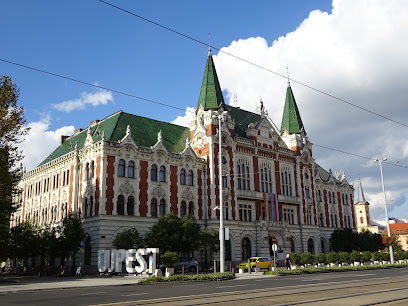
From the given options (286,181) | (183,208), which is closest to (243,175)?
(286,181)

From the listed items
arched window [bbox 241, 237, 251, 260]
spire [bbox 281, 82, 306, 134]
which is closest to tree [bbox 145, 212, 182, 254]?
arched window [bbox 241, 237, 251, 260]

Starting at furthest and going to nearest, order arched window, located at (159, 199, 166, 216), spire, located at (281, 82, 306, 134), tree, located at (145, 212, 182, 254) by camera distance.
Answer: spire, located at (281, 82, 306, 134) < arched window, located at (159, 199, 166, 216) < tree, located at (145, 212, 182, 254)

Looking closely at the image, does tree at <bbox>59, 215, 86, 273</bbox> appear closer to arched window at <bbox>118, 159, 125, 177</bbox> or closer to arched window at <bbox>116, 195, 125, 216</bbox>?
arched window at <bbox>116, 195, 125, 216</bbox>

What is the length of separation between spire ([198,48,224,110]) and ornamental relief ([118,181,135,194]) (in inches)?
666

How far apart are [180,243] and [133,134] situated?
16120mm

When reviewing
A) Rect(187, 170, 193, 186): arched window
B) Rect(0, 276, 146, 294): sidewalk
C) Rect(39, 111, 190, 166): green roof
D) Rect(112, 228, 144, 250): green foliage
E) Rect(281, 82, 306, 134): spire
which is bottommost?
Rect(0, 276, 146, 294): sidewalk

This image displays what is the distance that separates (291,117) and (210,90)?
17477 millimetres

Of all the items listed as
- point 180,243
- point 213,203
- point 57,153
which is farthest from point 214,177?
point 57,153

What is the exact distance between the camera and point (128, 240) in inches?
1692

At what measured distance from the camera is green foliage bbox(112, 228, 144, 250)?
1686 inches

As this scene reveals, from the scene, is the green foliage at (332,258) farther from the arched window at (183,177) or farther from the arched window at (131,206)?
the arched window at (131,206)

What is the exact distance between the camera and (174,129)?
59.6 meters

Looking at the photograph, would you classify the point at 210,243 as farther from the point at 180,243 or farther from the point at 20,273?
the point at 20,273

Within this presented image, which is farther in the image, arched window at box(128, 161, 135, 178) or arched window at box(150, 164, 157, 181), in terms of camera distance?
arched window at box(150, 164, 157, 181)
